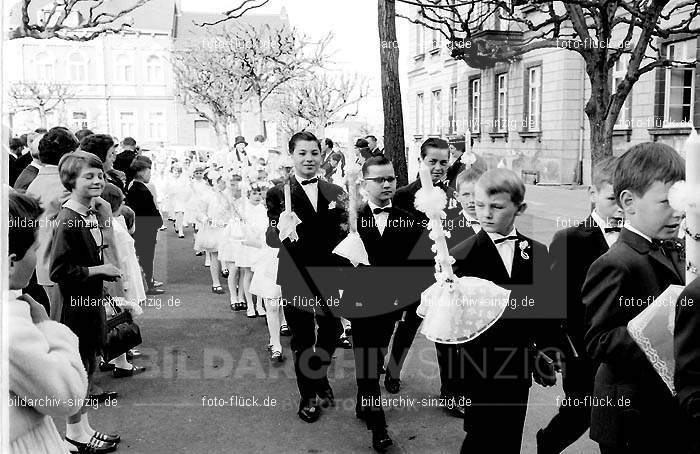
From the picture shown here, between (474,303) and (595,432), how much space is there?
82cm

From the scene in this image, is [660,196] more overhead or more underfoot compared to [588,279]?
more overhead

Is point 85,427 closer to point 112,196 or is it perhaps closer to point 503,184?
point 112,196

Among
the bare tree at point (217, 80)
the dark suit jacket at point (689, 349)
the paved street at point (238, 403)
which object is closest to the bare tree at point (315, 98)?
the bare tree at point (217, 80)

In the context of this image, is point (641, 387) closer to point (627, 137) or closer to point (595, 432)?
point (595, 432)

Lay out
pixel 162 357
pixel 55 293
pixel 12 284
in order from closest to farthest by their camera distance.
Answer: pixel 12 284, pixel 55 293, pixel 162 357

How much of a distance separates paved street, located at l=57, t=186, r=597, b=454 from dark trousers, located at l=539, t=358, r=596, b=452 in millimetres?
451

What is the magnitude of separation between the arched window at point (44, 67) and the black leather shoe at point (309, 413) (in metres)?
47.7

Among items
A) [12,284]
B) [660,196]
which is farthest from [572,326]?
[12,284]

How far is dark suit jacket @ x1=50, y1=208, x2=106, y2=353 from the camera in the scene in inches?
166

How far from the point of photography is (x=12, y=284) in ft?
7.07

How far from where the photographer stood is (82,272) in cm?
420

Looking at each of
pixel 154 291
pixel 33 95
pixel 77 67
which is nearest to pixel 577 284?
pixel 154 291

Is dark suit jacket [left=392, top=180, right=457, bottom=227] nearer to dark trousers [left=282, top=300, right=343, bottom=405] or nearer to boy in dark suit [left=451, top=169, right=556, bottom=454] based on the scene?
dark trousers [left=282, top=300, right=343, bottom=405]

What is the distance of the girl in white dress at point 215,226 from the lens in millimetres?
9125
